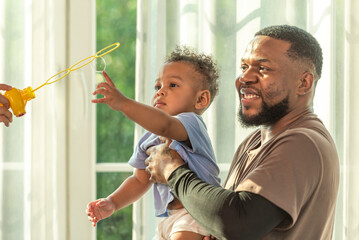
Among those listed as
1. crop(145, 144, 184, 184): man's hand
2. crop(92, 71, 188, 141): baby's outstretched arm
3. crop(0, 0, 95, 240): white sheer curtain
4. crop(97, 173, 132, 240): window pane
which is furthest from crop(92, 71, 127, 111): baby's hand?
crop(97, 173, 132, 240): window pane

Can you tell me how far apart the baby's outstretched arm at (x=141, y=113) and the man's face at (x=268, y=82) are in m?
0.22

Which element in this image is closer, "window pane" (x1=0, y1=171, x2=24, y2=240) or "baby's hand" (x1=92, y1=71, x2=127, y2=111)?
"baby's hand" (x1=92, y1=71, x2=127, y2=111)

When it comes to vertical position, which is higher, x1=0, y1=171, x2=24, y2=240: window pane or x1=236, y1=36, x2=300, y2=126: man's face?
x1=236, y1=36, x2=300, y2=126: man's face

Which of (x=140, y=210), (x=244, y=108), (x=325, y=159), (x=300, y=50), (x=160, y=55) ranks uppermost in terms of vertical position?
(x=160, y=55)

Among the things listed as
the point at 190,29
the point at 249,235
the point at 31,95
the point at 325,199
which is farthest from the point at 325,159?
the point at 190,29

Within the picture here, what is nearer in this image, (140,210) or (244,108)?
(244,108)

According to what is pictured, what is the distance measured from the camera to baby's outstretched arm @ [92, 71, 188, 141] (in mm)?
1480

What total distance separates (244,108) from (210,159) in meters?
0.27

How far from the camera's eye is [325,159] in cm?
137

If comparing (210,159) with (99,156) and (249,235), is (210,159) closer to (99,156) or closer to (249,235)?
(249,235)

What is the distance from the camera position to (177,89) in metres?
1.84

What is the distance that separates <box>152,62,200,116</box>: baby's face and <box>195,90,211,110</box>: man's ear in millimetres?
12

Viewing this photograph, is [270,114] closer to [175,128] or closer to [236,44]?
[175,128]

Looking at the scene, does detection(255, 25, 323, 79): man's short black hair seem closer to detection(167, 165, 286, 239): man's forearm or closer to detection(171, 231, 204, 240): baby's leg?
detection(167, 165, 286, 239): man's forearm
